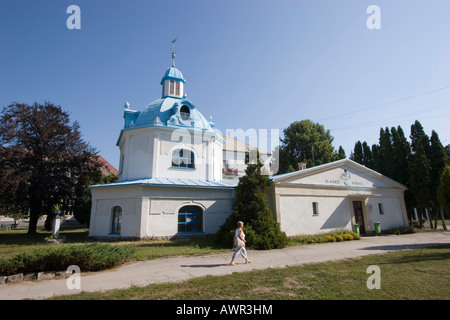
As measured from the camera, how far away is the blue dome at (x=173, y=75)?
23859 mm

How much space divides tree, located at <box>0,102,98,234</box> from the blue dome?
11030mm

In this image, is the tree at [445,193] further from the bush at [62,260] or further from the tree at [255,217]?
the bush at [62,260]

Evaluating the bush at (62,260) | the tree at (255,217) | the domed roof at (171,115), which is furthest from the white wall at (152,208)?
the bush at (62,260)

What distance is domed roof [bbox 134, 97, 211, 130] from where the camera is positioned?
20000 millimetres

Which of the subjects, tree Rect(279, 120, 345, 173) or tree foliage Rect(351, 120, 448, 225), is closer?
tree foliage Rect(351, 120, 448, 225)

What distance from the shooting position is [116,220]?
17156mm

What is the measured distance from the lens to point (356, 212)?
65.1 feet

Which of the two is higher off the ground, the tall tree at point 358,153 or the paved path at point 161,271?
the tall tree at point 358,153

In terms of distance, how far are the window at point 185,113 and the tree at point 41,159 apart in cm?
1157

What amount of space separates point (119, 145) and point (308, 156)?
30.0 m

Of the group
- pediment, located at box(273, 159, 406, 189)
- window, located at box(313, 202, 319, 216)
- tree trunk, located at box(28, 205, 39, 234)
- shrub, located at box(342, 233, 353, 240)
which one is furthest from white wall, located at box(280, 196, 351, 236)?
tree trunk, located at box(28, 205, 39, 234)

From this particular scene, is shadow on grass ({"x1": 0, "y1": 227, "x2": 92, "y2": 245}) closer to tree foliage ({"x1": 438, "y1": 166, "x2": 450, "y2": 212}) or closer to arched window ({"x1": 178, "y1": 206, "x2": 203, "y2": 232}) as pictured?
arched window ({"x1": 178, "y1": 206, "x2": 203, "y2": 232})

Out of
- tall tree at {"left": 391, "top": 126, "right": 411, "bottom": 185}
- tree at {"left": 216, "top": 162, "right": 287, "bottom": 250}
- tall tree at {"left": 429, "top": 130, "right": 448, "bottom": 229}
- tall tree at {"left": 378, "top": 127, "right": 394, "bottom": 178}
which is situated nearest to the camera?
tree at {"left": 216, "top": 162, "right": 287, "bottom": 250}
